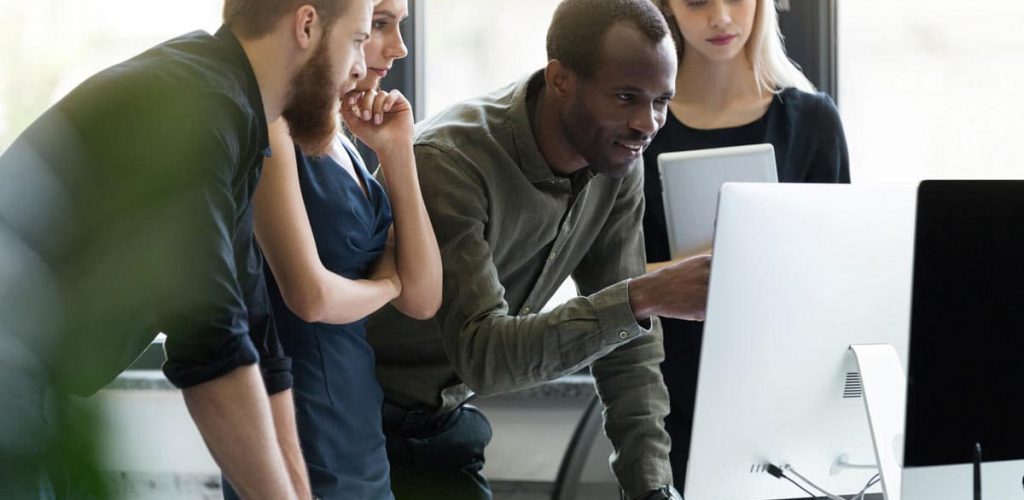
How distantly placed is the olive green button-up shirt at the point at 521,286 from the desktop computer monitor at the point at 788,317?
260 mm

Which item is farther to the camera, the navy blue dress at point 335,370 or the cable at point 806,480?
the navy blue dress at point 335,370

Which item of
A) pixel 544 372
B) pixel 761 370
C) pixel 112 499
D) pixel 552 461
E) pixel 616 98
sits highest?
pixel 112 499

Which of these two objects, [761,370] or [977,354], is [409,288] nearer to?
[761,370]

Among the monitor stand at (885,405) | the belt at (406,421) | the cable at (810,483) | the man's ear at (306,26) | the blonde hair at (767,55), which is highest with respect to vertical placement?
the man's ear at (306,26)

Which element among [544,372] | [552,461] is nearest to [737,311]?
[544,372]

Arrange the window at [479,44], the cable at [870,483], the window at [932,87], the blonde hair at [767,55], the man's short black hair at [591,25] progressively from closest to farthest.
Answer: the cable at [870,483]
the man's short black hair at [591,25]
the blonde hair at [767,55]
the window at [932,87]
the window at [479,44]

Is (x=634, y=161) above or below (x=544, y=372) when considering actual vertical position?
above

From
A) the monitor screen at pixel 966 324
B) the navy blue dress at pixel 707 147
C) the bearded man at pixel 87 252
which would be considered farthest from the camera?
the navy blue dress at pixel 707 147

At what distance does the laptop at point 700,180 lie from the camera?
1642 mm

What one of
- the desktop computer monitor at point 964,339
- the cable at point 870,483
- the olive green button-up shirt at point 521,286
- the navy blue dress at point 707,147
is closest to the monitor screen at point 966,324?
the desktop computer monitor at point 964,339

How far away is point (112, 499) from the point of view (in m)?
0.34

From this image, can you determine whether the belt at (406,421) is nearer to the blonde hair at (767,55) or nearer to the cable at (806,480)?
the cable at (806,480)

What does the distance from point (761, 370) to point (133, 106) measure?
2.66ft

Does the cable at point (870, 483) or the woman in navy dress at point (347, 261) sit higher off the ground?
the woman in navy dress at point (347, 261)
